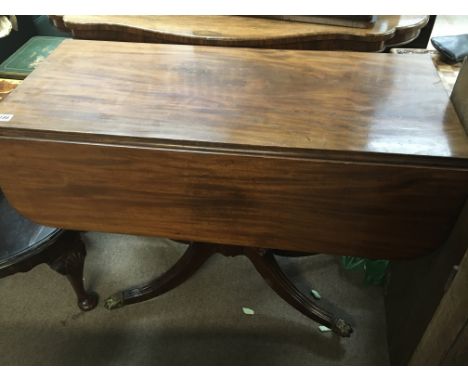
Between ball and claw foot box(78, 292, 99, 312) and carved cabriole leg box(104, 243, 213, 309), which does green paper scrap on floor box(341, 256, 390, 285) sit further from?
ball and claw foot box(78, 292, 99, 312)

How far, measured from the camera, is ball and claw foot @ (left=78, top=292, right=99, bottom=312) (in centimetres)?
131

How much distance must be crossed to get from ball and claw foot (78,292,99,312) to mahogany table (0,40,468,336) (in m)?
0.47

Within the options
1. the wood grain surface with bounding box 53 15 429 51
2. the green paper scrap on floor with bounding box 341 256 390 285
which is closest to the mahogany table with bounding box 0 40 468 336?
the wood grain surface with bounding box 53 15 429 51

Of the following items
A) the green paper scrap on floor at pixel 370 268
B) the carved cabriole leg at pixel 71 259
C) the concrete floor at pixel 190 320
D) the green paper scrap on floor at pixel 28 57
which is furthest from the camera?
the green paper scrap on floor at pixel 28 57

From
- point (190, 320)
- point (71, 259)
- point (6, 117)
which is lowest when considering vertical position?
point (190, 320)

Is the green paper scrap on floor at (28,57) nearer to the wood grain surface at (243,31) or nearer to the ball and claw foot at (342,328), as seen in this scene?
the wood grain surface at (243,31)

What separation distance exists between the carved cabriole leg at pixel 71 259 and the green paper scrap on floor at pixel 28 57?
0.76 m

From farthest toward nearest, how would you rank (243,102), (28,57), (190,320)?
(28,57), (190,320), (243,102)

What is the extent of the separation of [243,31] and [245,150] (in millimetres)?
579

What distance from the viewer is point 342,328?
118 centimetres

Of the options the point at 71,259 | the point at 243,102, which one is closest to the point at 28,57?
the point at 71,259

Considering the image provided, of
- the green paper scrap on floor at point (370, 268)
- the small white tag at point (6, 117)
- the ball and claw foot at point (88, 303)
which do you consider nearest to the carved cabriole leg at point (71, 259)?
the ball and claw foot at point (88, 303)

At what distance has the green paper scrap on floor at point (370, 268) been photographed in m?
1.33

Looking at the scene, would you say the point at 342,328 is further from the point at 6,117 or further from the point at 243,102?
the point at 6,117
